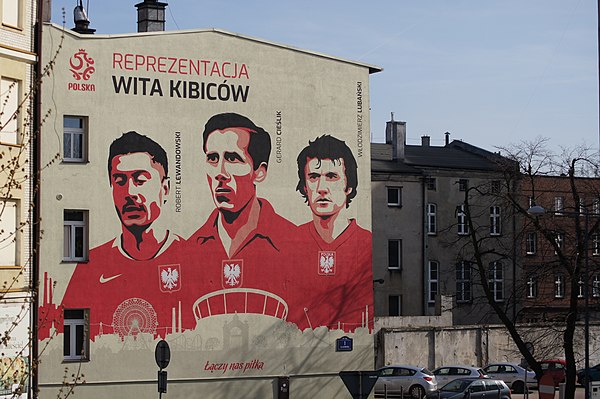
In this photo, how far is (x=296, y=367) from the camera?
36.0 meters

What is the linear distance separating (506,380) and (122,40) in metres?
25.1

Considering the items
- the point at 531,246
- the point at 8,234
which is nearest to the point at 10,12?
the point at 8,234

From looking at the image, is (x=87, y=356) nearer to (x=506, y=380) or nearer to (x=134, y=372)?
(x=134, y=372)

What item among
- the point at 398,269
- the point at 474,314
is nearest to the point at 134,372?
the point at 398,269

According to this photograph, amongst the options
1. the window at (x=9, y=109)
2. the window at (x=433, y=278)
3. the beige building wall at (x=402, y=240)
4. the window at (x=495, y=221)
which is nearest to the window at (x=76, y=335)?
the window at (x=9, y=109)

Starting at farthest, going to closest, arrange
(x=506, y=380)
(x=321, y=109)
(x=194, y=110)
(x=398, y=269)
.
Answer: (x=398, y=269)
(x=506, y=380)
(x=321, y=109)
(x=194, y=110)

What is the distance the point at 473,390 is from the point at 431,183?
22044 mm

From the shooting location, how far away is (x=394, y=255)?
58.8 metres

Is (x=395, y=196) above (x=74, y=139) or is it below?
below

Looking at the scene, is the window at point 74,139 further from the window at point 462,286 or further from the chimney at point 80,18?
the window at point 462,286

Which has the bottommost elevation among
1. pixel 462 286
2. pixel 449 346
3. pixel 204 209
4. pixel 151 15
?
pixel 449 346

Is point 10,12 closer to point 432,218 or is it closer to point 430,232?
point 430,232

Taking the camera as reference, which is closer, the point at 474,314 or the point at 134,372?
the point at 134,372

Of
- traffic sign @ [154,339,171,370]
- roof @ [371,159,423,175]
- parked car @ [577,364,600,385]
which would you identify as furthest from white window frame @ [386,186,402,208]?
traffic sign @ [154,339,171,370]
